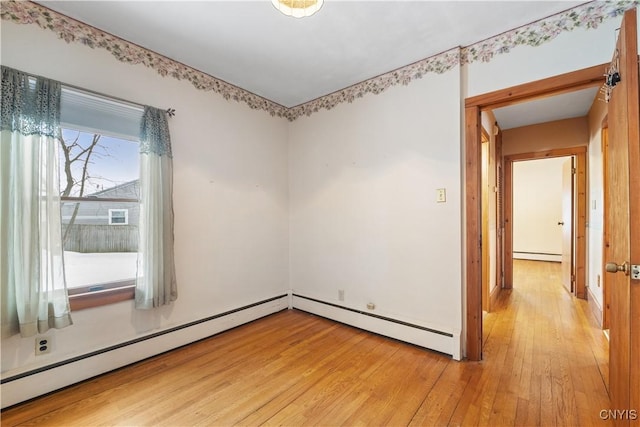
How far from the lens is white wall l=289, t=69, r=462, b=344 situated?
7.82 ft

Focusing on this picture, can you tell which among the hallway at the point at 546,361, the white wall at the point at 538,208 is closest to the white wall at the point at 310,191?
the hallway at the point at 546,361

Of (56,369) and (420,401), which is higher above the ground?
(56,369)

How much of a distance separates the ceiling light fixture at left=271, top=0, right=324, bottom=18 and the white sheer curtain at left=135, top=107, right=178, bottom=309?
1.41 metres

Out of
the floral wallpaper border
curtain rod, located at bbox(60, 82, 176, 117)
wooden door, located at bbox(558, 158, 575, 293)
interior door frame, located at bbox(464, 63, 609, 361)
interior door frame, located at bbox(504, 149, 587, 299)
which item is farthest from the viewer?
wooden door, located at bbox(558, 158, 575, 293)

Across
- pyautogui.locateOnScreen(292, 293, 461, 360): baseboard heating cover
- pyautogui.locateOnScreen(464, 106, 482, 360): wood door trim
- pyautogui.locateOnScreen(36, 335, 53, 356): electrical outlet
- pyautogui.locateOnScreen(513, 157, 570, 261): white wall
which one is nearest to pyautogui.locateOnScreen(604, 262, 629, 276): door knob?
pyautogui.locateOnScreen(464, 106, 482, 360): wood door trim

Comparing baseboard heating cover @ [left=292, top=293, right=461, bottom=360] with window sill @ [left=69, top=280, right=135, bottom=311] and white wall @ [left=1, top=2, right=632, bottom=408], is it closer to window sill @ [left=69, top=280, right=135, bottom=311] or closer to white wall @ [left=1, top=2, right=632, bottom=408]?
white wall @ [left=1, top=2, right=632, bottom=408]

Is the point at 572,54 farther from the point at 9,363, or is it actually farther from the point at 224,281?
the point at 9,363

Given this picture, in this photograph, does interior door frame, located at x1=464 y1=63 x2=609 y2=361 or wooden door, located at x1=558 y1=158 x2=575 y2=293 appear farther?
wooden door, located at x1=558 y1=158 x2=575 y2=293

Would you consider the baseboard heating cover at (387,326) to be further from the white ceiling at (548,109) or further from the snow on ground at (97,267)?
the white ceiling at (548,109)

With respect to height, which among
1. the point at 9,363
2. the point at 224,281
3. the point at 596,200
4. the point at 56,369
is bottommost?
the point at 56,369

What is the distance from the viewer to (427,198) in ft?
8.13

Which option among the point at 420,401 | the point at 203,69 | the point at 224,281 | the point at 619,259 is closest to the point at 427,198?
the point at 619,259

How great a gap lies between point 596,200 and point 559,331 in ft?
5.16

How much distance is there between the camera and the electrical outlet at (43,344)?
1817 millimetres
